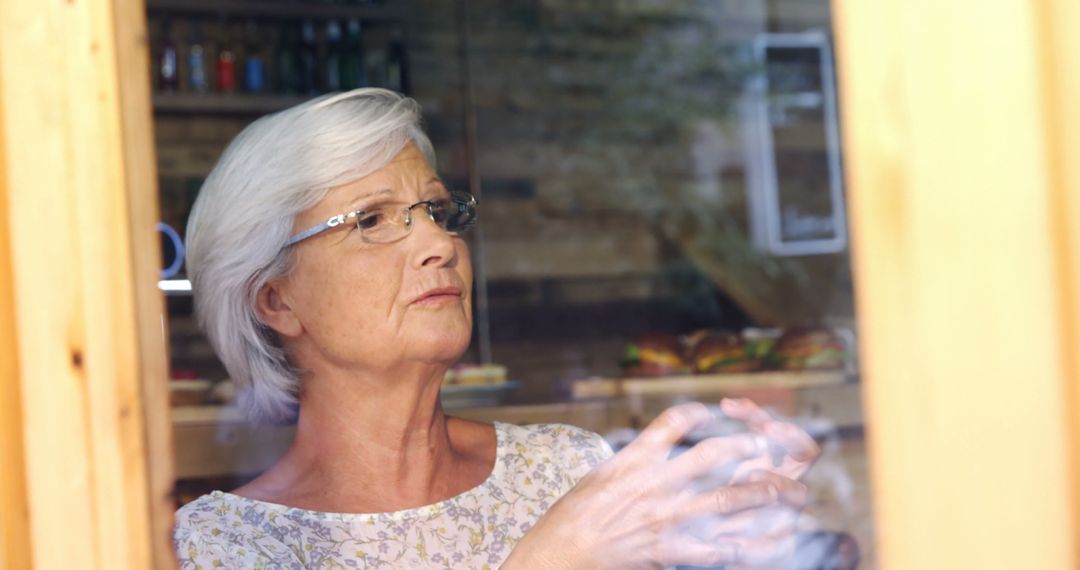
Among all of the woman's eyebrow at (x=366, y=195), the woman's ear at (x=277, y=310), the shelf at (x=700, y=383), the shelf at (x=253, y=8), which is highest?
the shelf at (x=253, y=8)

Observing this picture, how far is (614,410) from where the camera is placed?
9.87 feet

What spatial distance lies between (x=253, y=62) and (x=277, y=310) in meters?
2.43

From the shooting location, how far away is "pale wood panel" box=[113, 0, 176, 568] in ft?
3.08

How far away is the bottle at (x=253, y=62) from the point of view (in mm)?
3941

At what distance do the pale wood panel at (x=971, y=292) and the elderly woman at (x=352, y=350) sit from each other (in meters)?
0.78

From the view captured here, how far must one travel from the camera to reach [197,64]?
3908 mm

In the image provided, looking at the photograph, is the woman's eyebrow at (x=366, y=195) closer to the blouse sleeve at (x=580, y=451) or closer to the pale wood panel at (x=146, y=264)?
the blouse sleeve at (x=580, y=451)

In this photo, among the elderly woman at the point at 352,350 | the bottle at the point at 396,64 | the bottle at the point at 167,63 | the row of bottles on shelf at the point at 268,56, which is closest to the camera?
the elderly woman at the point at 352,350

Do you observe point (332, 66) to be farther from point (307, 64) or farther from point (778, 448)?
point (778, 448)

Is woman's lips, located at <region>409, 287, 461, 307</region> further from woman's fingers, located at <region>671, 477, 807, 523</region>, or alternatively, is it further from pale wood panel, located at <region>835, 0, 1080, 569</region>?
pale wood panel, located at <region>835, 0, 1080, 569</region>

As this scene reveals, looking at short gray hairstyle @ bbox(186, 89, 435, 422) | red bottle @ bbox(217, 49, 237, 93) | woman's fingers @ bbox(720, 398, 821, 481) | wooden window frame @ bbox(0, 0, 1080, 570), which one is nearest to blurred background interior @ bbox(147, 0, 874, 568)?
red bottle @ bbox(217, 49, 237, 93)

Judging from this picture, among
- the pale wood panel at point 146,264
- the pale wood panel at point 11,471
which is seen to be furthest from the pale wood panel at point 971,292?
the pale wood panel at point 11,471

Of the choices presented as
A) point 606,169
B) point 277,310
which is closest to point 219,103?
point 606,169

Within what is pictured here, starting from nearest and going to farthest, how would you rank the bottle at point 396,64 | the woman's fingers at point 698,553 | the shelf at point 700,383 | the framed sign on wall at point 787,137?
the woman's fingers at point 698,553
the shelf at point 700,383
the bottle at point 396,64
the framed sign on wall at point 787,137
